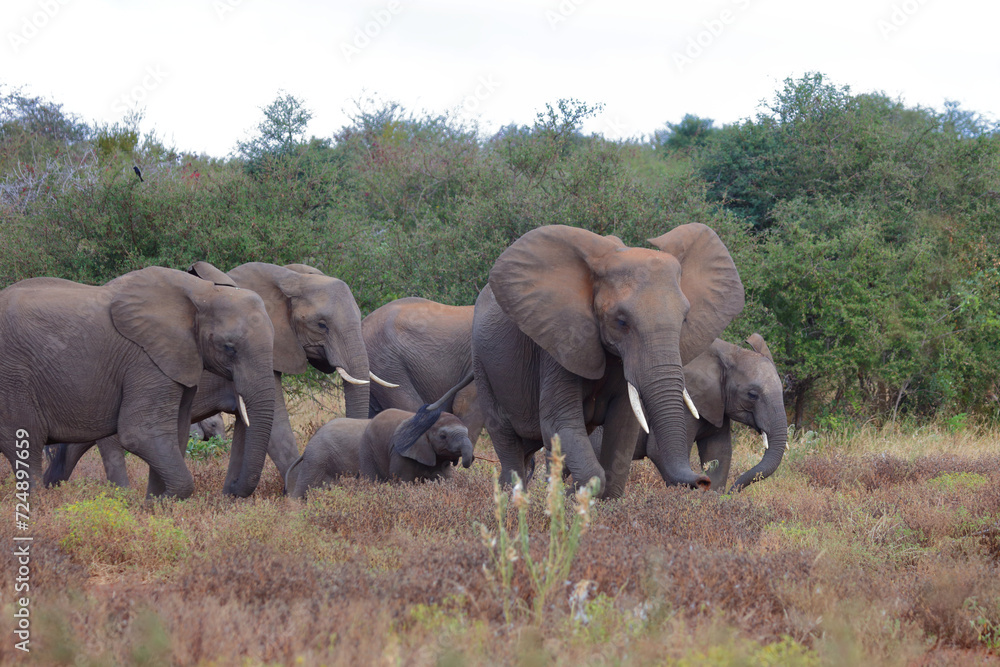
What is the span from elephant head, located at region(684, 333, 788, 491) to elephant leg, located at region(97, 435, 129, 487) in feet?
18.0

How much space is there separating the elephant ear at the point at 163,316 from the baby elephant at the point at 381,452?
4.77 ft

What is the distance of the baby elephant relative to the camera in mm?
8180

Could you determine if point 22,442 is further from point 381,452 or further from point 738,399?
point 738,399

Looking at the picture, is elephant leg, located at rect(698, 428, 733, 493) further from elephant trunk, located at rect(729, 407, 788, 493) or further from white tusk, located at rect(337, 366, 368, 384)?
white tusk, located at rect(337, 366, 368, 384)

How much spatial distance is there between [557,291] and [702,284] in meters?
1.14

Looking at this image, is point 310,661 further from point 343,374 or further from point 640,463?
point 640,463

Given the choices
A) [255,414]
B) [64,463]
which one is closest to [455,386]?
[255,414]

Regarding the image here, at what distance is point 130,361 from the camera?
7.69 meters

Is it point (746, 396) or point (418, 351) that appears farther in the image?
point (418, 351)

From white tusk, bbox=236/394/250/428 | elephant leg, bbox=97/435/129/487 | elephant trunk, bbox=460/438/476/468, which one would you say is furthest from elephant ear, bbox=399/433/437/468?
elephant leg, bbox=97/435/129/487

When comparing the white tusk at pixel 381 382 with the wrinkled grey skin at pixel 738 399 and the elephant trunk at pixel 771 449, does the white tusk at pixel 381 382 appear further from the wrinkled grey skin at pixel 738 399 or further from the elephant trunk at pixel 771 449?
the elephant trunk at pixel 771 449

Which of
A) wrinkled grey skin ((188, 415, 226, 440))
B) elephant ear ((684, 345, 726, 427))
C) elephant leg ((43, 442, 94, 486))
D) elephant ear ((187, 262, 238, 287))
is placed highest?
elephant ear ((187, 262, 238, 287))

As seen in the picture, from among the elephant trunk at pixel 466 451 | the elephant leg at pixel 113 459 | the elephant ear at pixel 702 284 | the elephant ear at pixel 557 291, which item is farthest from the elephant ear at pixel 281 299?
the elephant ear at pixel 702 284

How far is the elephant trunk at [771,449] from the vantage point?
874 cm
